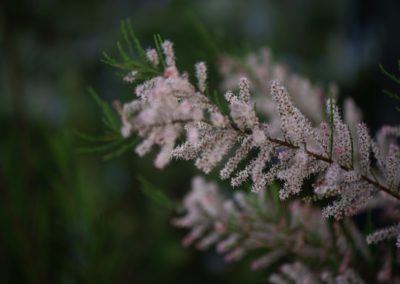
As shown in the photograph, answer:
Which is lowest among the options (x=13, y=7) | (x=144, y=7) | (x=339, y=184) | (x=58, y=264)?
(x=58, y=264)

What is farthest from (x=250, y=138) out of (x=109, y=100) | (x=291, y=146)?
(x=109, y=100)

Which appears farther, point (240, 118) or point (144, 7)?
point (144, 7)

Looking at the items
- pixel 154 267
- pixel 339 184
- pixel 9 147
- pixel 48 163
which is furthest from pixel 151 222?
pixel 339 184

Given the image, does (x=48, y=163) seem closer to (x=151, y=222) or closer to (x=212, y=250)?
(x=151, y=222)

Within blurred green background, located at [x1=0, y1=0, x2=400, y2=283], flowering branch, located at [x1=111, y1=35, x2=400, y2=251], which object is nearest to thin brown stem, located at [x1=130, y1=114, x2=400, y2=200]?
flowering branch, located at [x1=111, y1=35, x2=400, y2=251]

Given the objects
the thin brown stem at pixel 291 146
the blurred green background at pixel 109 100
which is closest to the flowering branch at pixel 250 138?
the thin brown stem at pixel 291 146

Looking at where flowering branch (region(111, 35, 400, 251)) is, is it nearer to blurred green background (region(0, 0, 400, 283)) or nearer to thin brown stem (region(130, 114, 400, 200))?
thin brown stem (region(130, 114, 400, 200))

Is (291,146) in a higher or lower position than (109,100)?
lower

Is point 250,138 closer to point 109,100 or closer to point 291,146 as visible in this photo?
point 291,146

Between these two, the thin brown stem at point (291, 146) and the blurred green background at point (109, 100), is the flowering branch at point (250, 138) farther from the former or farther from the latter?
the blurred green background at point (109, 100)

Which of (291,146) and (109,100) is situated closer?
(291,146)
